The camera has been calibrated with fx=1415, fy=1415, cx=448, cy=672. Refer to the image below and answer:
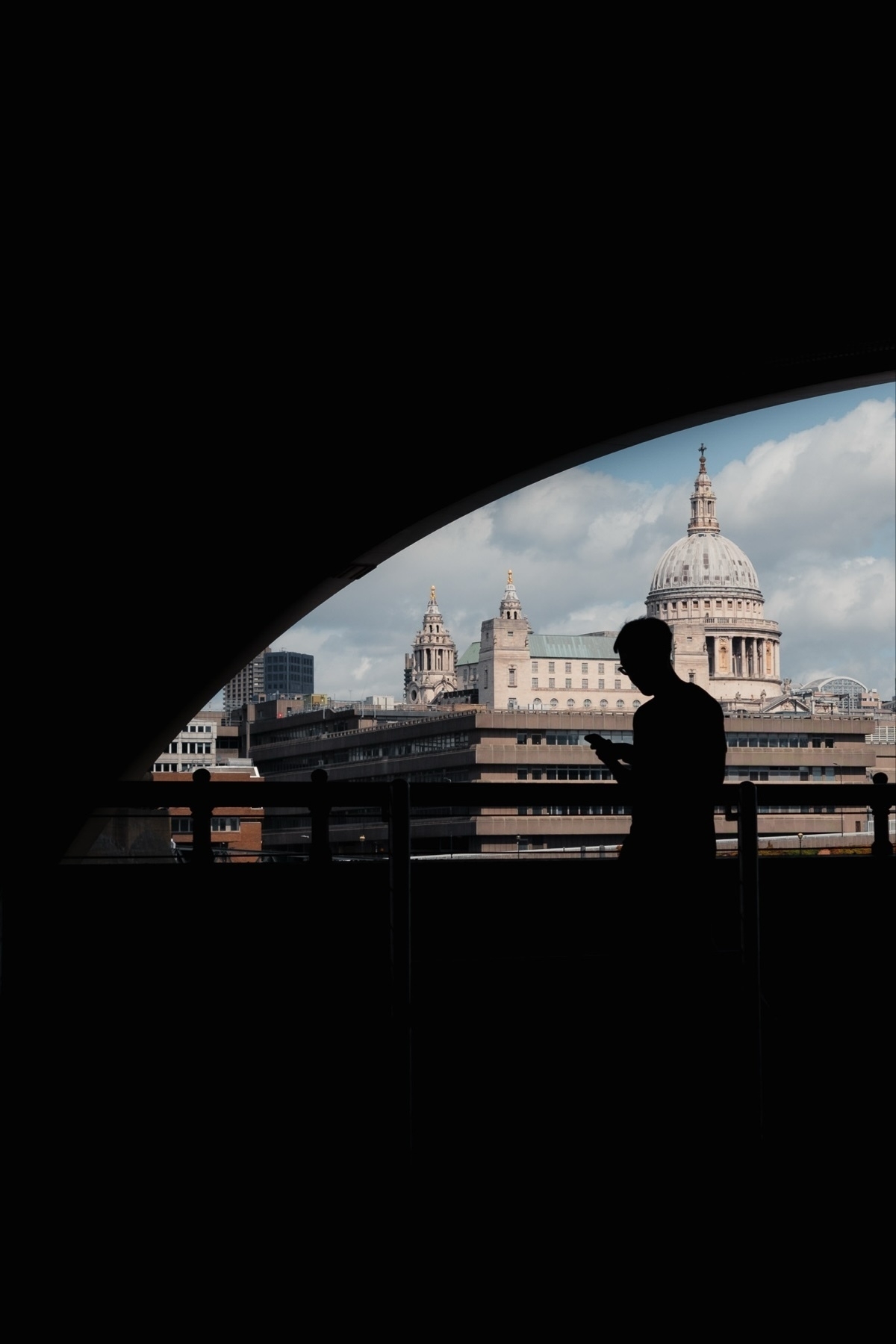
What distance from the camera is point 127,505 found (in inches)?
307

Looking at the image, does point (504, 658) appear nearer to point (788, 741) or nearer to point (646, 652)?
point (788, 741)

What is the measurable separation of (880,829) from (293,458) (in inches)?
161

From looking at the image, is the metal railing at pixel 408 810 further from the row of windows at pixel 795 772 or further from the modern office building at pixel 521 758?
the row of windows at pixel 795 772

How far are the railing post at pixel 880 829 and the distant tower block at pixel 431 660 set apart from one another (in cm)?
16446

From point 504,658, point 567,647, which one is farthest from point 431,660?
point 567,647

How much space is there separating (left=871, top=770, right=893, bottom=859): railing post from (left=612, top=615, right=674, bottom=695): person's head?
230 cm

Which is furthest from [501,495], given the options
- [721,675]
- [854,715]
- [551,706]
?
[721,675]

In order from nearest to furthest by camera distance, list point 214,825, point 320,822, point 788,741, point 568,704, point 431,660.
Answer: point 320,822 → point 214,825 → point 788,741 → point 568,704 → point 431,660

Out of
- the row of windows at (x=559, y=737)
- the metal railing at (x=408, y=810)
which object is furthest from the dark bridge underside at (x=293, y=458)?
the row of windows at (x=559, y=737)

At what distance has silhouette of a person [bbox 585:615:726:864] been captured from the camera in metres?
3.10

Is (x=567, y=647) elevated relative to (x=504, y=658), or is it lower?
elevated

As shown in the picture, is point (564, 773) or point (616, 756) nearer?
point (616, 756)

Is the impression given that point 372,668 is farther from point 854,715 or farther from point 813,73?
point 813,73

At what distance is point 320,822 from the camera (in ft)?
16.4
